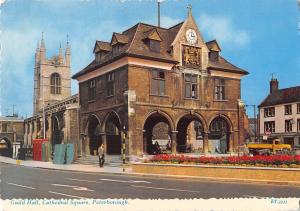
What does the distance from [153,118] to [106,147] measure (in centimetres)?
538

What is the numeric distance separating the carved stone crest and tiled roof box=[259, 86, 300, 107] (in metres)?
22.3

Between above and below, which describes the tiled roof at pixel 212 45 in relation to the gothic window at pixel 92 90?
above

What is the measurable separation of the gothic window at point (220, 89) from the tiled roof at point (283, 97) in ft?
62.5

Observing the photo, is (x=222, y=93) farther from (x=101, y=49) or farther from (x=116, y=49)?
(x=101, y=49)

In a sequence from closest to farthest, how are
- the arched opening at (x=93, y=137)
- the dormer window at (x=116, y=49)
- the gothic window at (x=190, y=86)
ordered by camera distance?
the dormer window at (x=116, y=49)
the gothic window at (x=190, y=86)
the arched opening at (x=93, y=137)

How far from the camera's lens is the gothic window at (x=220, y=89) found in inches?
1646

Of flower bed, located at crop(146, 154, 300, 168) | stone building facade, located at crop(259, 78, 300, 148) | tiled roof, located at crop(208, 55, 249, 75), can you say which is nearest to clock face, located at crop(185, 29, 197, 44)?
tiled roof, located at crop(208, 55, 249, 75)

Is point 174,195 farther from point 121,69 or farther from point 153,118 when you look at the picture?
point 153,118

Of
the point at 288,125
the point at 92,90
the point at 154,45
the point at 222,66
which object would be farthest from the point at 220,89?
the point at 288,125

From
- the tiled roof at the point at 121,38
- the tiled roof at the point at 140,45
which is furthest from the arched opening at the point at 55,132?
the tiled roof at the point at 121,38

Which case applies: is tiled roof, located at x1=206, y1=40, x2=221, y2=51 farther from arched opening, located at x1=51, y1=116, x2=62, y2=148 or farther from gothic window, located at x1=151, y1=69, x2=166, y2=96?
arched opening, located at x1=51, y1=116, x2=62, y2=148

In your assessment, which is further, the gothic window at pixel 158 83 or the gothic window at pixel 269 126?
the gothic window at pixel 269 126

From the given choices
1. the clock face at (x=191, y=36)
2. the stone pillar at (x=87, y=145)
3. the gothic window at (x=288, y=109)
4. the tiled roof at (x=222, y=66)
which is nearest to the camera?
the clock face at (x=191, y=36)

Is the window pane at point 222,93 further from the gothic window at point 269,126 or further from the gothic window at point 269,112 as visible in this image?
the gothic window at point 269,112
